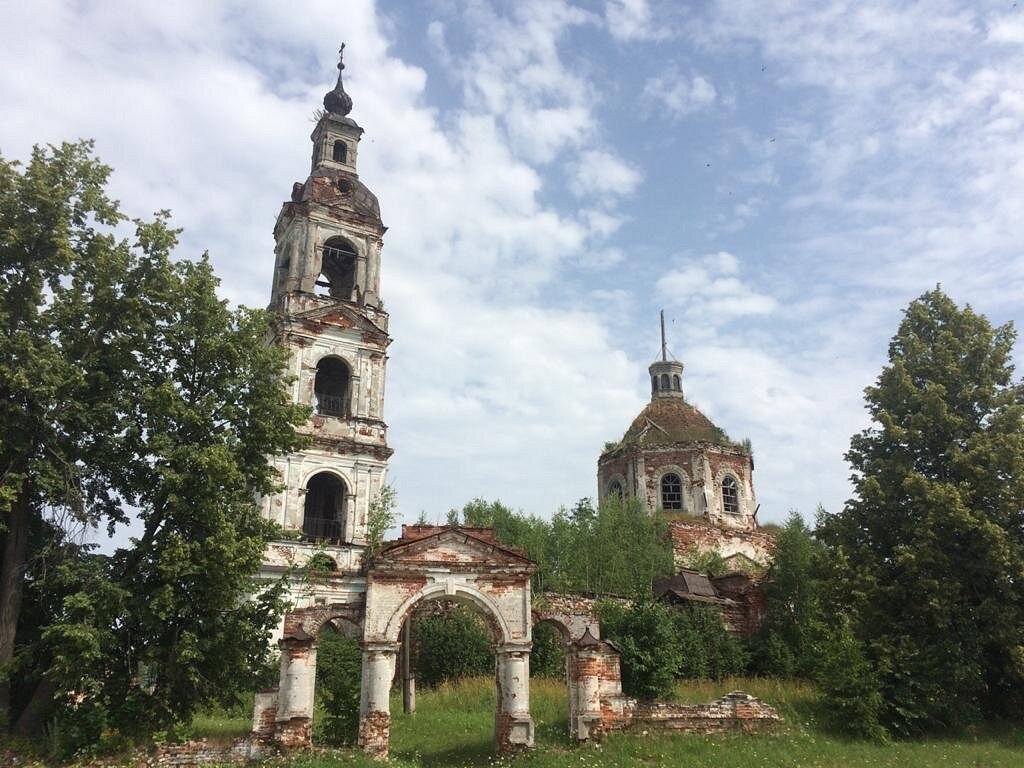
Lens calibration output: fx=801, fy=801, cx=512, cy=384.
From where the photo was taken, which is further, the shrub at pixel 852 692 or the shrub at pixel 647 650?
the shrub at pixel 647 650

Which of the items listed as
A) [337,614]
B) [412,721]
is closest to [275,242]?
[337,614]

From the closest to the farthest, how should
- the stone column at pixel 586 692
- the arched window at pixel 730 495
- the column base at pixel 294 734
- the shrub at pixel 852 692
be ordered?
the column base at pixel 294 734 → the stone column at pixel 586 692 → the shrub at pixel 852 692 → the arched window at pixel 730 495

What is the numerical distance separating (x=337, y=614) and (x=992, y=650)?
1581 centimetres

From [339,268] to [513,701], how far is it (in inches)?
727

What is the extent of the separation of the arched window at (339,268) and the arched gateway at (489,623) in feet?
46.6

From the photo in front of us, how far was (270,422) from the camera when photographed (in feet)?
50.6

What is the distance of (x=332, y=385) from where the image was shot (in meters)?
27.3

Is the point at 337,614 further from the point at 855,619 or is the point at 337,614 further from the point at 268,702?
the point at 855,619

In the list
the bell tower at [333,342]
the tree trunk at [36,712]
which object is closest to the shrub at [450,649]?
the bell tower at [333,342]

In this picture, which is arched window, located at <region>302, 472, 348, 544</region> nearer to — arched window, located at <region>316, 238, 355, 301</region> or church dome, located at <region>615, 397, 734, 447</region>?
arched window, located at <region>316, 238, 355, 301</region>

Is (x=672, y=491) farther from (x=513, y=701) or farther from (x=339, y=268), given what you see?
(x=513, y=701)

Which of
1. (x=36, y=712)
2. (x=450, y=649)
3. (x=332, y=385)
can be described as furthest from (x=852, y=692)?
(x=332, y=385)

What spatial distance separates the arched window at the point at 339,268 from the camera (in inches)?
1121

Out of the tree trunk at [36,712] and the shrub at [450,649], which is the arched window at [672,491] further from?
the tree trunk at [36,712]
